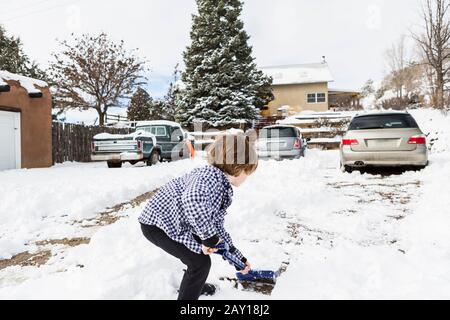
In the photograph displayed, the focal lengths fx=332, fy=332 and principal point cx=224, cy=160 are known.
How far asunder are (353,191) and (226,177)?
5481mm

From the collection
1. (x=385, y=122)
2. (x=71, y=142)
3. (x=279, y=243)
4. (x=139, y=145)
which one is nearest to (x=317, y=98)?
(x=71, y=142)

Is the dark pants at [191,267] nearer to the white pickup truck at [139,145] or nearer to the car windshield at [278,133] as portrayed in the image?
the car windshield at [278,133]

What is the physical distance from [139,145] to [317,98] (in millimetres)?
29569

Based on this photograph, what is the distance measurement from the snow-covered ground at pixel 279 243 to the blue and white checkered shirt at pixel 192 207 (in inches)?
27.8

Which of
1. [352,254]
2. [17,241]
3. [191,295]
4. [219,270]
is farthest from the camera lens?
[17,241]

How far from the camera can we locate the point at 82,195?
22.6 feet

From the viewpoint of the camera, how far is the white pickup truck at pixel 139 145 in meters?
13.4

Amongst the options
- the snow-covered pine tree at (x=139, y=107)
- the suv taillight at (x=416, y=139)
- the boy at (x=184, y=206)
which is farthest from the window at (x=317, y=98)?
the boy at (x=184, y=206)

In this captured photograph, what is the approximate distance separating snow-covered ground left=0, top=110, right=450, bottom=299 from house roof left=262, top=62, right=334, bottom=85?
106ft

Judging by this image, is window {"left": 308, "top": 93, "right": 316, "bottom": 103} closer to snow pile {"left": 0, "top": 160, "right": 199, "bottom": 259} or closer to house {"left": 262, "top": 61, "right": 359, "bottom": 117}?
house {"left": 262, "top": 61, "right": 359, "bottom": 117}

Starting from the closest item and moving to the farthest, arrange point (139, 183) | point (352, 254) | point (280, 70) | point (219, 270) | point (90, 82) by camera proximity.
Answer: point (219, 270)
point (352, 254)
point (139, 183)
point (90, 82)
point (280, 70)
